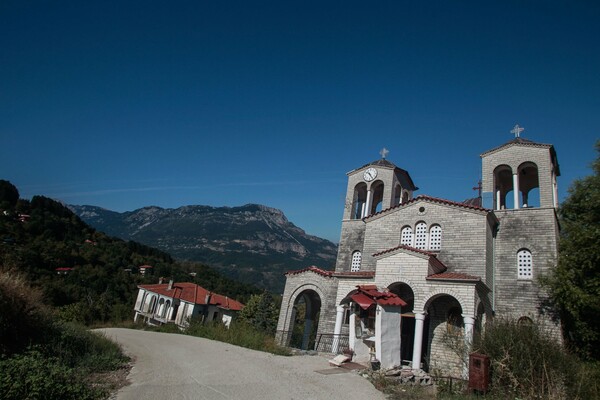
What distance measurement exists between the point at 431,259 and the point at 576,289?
5677 millimetres

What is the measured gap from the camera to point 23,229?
51.7 metres

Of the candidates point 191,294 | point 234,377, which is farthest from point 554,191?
point 191,294

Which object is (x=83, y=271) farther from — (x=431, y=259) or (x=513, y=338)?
(x=513, y=338)

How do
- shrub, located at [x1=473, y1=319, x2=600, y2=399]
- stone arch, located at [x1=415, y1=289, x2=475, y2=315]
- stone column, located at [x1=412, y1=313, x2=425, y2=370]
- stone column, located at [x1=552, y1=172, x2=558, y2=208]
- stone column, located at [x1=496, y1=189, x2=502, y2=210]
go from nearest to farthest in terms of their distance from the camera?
shrub, located at [x1=473, y1=319, x2=600, y2=399], stone column, located at [x1=412, y1=313, x2=425, y2=370], stone arch, located at [x1=415, y1=289, x2=475, y2=315], stone column, located at [x1=552, y1=172, x2=558, y2=208], stone column, located at [x1=496, y1=189, x2=502, y2=210]

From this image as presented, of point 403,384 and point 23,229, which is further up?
point 23,229

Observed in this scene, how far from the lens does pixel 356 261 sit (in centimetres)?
2452

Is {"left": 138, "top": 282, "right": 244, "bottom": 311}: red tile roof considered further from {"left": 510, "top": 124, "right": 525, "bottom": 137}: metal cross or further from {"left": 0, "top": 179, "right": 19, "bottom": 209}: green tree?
{"left": 510, "top": 124, "right": 525, "bottom": 137}: metal cross

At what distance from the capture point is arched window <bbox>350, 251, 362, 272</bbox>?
79.8 ft

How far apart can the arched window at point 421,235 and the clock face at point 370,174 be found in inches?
221

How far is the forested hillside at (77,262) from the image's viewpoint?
1599 inches

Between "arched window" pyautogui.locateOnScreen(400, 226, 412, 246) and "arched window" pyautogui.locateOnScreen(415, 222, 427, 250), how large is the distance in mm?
350

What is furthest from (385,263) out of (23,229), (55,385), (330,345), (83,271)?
(23,229)

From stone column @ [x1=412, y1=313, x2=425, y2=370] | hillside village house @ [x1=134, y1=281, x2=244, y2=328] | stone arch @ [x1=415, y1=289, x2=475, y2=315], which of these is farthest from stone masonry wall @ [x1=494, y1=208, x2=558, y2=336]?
hillside village house @ [x1=134, y1=281, x2=244, y2=328]

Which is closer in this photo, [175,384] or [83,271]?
[175,384]
